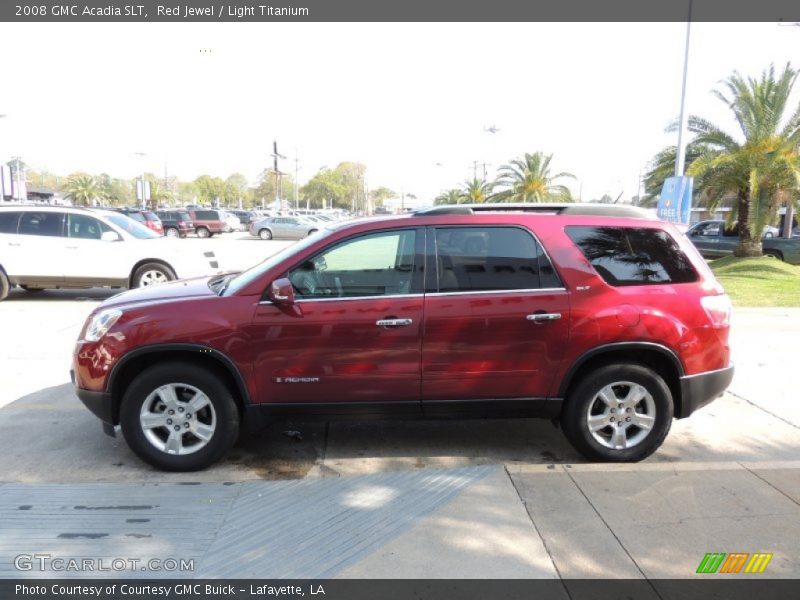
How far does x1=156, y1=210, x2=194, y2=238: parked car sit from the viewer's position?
3591 centimetres

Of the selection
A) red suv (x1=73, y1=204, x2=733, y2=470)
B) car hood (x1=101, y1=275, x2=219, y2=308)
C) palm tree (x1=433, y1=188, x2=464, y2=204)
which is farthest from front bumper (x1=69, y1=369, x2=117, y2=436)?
palm tree (x1=433, y1=188, x2=464, y2=204)

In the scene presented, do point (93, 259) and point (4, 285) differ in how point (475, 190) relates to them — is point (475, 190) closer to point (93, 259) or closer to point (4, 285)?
point (93, 259)

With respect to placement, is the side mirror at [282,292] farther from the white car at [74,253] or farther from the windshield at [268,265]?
the white car at [74,253]

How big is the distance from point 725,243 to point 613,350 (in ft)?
61.9

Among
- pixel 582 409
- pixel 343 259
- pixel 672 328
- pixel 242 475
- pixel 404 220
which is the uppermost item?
pixel 404 220

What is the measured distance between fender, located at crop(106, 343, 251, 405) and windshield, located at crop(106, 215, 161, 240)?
25.5ft

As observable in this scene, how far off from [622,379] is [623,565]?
1451 millimetres

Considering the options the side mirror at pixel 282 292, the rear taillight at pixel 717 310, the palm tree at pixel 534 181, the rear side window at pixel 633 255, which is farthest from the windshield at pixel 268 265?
the palm tree at pixel 534 181

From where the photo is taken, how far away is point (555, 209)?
4379 mm

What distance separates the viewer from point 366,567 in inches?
114

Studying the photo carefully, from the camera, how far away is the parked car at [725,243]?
1841cm

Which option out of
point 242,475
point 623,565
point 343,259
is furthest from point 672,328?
point 242,475

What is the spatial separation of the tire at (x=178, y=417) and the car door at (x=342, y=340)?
1.05ft

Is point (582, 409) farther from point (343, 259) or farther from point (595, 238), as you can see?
point (343, 259)
